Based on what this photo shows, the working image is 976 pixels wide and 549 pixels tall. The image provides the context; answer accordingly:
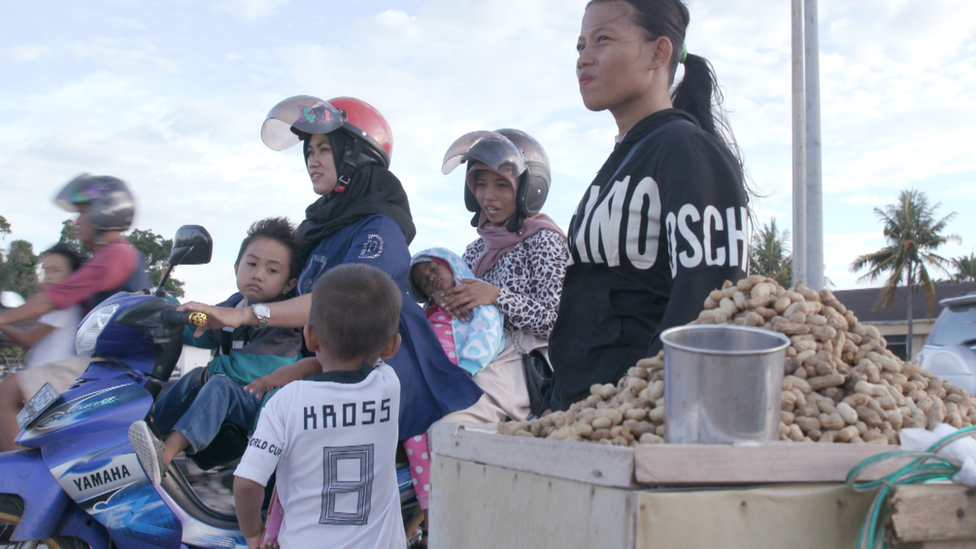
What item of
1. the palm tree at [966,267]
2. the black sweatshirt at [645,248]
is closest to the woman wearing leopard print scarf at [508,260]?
the black sweatshirt at [645,248]

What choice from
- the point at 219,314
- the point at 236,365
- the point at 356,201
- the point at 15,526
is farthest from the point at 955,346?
the point at 15,526

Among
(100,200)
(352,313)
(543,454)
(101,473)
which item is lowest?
(101,473)

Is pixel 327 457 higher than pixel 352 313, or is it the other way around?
pixel 352 313

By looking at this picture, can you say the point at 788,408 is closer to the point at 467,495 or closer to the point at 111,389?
the point at 467,495

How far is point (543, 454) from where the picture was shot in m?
1.22

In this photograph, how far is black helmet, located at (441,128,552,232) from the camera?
356cm

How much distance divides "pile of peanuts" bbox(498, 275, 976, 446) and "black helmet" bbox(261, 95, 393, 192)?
6.96 feet

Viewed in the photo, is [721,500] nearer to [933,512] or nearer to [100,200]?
[933,512]

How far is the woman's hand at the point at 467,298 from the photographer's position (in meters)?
3.08

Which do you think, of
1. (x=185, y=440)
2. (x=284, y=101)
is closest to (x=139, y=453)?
(x=185, y=440)

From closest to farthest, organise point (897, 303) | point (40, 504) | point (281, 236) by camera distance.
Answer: point (40, 504)
point (281, 236)
point (897, 303)

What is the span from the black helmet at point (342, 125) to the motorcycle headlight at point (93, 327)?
1.09 m

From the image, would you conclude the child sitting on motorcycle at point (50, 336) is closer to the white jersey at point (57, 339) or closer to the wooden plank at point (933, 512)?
the white jersey at point (57, 339)

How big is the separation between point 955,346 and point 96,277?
7.17m
